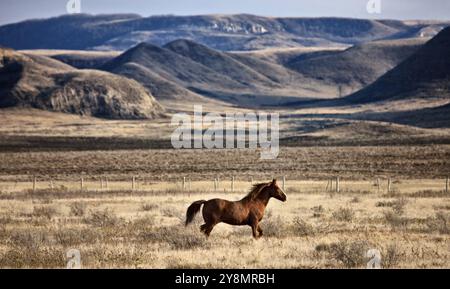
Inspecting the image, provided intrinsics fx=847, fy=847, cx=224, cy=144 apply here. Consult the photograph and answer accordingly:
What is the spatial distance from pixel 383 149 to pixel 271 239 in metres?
52.7

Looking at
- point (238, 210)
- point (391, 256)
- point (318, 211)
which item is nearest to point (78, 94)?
point (318, 211)

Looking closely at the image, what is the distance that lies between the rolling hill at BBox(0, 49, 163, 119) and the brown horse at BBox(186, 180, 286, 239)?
128171 mm

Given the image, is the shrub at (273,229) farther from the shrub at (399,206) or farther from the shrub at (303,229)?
the shrub at (399,206)

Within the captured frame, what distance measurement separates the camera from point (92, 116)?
14638 cm

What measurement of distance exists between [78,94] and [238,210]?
133 meters

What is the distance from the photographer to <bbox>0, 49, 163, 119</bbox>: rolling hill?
478 ft

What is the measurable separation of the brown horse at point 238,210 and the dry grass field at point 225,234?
0.43 meters

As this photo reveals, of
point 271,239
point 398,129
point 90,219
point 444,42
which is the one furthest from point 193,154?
point 444,42

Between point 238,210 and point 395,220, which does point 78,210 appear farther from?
point 238,210

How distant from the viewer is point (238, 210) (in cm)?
1814

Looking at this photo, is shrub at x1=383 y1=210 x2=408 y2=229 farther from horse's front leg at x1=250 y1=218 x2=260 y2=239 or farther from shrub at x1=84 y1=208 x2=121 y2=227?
shrub at x1=84 y1=208 x2=121 y2=227

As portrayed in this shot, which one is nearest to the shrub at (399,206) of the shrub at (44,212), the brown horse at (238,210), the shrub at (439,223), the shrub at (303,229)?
the shrub at (439,223)

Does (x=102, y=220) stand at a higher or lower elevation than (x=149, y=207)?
higher

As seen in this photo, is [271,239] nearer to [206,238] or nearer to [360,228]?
[206,238]
